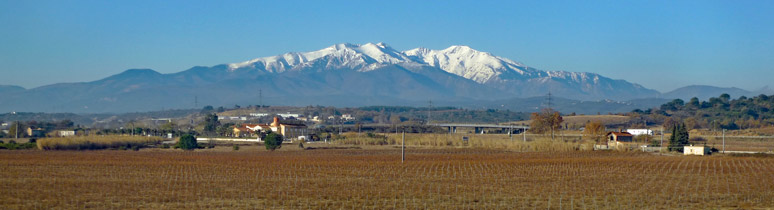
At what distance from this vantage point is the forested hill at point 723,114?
367ft

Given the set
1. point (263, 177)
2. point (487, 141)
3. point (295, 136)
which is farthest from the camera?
point (295, 136)

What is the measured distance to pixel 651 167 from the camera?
41625 mm

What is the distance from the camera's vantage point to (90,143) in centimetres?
6581

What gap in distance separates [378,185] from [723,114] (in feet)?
374

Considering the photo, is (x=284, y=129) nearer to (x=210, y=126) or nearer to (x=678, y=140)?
(x=210, y=126)

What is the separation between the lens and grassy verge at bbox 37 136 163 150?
6256cm

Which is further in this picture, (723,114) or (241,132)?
(723,114)

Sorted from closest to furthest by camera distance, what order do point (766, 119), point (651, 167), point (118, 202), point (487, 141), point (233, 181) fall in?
point (118, 202), point (233, 181), point (651, 167), point (487, 141), point (766, 119)

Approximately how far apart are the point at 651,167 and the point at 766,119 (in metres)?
83.2

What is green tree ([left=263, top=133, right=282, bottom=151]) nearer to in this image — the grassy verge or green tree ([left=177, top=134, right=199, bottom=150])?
green tree ([left=177, top=134, right=199, bottom=150])

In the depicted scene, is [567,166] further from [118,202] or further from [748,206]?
[118,202]

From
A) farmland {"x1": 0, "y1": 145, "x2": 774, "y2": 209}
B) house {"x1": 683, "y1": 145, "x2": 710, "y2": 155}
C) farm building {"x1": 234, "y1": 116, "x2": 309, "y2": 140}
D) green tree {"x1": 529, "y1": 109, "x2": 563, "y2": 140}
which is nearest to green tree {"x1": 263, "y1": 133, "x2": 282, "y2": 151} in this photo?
farmland {"x1": 0, "y1": 145, "x2": 774, "y2": 209}

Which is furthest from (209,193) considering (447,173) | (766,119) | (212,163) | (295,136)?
(766,119)

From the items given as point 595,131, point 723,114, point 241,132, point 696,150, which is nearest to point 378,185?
point 696,150
